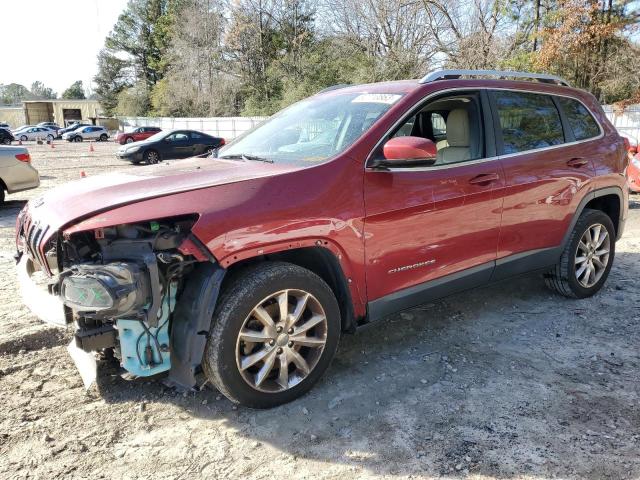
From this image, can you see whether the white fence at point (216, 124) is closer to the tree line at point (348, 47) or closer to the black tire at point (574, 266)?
the tree line at point (348, 47)

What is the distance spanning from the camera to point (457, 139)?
386 cm

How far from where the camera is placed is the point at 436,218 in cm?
338

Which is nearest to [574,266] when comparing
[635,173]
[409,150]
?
[409,150]

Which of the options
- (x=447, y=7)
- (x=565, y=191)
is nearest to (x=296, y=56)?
(x=447, y=7)

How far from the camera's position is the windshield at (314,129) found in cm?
326

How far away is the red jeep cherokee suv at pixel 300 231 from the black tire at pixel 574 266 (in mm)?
306

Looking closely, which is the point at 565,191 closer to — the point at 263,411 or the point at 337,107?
the point at 337,107

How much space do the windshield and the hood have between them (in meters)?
0.28

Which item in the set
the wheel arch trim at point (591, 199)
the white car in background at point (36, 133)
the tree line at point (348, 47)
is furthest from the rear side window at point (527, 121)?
the white car in background at point (36, 133)

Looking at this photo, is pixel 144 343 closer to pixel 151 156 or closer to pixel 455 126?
pixel 455 126

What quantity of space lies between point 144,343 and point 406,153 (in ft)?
6.05

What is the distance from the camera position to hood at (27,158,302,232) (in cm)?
258

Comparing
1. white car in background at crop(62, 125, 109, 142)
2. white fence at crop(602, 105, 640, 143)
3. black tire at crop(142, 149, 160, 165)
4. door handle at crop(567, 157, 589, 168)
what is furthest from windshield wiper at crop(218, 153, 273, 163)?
white car in background at crop(62, 125, 109, 142)

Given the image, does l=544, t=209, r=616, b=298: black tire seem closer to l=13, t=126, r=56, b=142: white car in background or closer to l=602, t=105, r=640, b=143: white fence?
l=602, t=105, r=640, b=143: white fence
